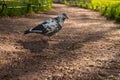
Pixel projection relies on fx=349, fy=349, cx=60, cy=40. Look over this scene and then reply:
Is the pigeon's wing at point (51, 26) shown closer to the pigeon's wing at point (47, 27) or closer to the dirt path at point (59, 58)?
the pigeon's wing at point (47, 27)

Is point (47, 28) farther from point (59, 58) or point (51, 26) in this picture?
point (59, 58)

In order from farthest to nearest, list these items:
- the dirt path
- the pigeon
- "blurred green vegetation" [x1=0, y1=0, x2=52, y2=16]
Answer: "blurred green vegetation" [x1=0, y1=0, x2=52, y2=16]
the pigeon
the dirt path

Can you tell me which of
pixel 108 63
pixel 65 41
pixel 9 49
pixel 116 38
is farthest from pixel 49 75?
pixel 116 38

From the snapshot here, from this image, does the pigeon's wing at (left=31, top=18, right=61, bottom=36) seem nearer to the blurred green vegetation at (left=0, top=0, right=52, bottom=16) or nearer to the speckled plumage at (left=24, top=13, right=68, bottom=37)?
the speckled plumage at (left=24, top=13, right=68, bottom=37)

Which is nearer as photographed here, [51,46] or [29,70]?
[29,70]

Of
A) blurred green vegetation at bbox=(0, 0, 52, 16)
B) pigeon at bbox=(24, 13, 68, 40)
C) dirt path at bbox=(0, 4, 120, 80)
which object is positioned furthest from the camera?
blurred green vegetation at bbox=(0, 0, 52, 16)

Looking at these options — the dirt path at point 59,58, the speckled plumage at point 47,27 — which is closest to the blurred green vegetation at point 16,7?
the dirt path at point 59,58

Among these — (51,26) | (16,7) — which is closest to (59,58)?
(51,26)

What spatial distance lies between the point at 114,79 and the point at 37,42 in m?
3.54

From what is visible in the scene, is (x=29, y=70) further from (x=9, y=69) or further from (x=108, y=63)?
(x=108, y=63)

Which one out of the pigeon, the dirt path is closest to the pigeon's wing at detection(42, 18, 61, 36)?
the pigeon

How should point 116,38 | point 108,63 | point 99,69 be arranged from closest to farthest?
point 99,69 < point 108,63 < point 116,38

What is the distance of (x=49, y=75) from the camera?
5.88m

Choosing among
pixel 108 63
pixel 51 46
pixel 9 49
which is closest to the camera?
pixel 108 63
